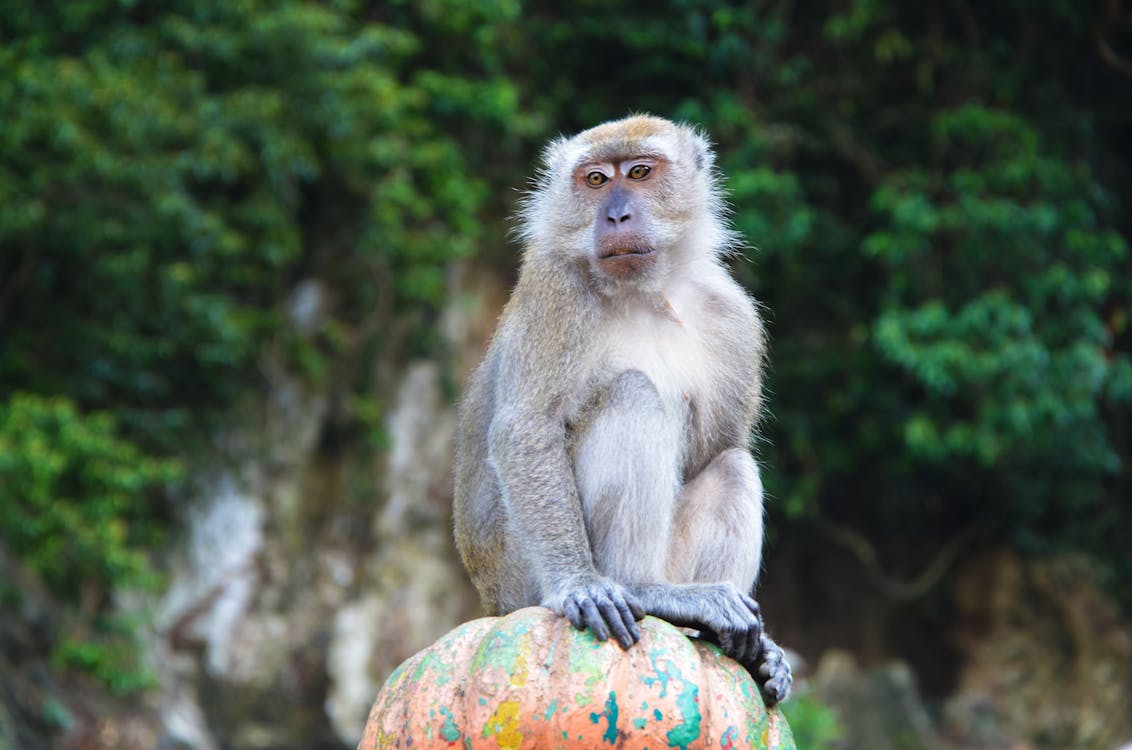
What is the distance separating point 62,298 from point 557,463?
5.89 meters

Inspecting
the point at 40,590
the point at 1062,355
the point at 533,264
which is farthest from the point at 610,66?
the point at 533,264

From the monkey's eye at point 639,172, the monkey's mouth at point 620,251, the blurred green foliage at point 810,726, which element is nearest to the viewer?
the monkey's mouth at point 620,251

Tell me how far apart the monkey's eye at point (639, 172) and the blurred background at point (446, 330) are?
10.9 ft

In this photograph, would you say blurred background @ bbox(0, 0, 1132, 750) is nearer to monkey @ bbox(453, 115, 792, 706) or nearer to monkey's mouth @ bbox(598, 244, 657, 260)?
monkey @ bbox(453, 115, 792, 706)

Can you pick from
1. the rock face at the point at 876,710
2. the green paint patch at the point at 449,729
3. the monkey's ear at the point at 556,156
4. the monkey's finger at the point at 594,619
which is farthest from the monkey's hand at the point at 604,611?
the rock face at the point at 876,710

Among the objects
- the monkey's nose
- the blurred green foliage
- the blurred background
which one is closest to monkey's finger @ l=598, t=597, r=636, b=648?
the monkey's nose

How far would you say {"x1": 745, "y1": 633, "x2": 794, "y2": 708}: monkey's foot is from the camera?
10.9 feet

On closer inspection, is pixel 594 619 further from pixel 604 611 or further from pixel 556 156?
pixel 556 156

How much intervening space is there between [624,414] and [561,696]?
3.23ft

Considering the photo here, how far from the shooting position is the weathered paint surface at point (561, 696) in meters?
2.80

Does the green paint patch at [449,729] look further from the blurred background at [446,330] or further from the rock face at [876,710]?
the rock face at [876,710]

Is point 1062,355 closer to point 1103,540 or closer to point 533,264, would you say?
point 1103,540

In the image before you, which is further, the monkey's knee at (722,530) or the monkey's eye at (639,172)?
the monkey's eye at (639,172)

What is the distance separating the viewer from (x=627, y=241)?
3.90 meters
